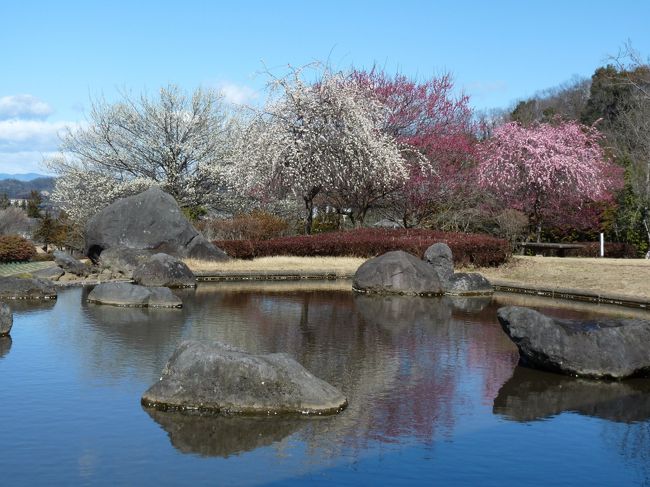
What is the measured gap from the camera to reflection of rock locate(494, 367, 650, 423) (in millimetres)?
9180

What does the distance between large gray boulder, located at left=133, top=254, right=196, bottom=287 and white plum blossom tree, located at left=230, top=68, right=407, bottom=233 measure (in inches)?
348

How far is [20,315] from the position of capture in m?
15.9

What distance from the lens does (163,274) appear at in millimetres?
21109

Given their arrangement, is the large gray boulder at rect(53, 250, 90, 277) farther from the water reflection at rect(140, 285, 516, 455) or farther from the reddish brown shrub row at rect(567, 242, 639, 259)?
the reddish brown shrub row at rect(567, 242, 639, 259)

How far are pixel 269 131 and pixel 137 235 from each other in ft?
25.8

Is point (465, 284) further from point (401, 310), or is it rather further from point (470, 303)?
point (401, 310)

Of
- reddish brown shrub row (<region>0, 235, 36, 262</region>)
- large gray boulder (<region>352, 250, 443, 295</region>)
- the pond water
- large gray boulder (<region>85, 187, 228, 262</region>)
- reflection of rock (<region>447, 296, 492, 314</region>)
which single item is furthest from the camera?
reddish brown shrub row (<region>0, 235, 36, 262</region>)

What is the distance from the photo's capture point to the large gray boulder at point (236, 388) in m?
8.62

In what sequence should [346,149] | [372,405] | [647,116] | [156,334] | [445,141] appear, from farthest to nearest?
[647,116], [445,141], [346,149], [156,334], [372,405]

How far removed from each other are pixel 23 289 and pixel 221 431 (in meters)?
12.2


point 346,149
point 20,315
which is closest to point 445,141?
point 346,149

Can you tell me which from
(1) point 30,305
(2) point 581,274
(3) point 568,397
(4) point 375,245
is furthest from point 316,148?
(3) point 568,397

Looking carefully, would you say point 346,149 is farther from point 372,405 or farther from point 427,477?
point 427,477

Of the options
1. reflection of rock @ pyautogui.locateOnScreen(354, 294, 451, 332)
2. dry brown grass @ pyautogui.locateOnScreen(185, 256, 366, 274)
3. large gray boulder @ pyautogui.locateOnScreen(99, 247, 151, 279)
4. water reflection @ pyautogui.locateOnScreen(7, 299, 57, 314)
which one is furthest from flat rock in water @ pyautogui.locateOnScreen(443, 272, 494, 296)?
water reflection @ pyautogui.locateOnScreen(7, 299, 57, 314)
